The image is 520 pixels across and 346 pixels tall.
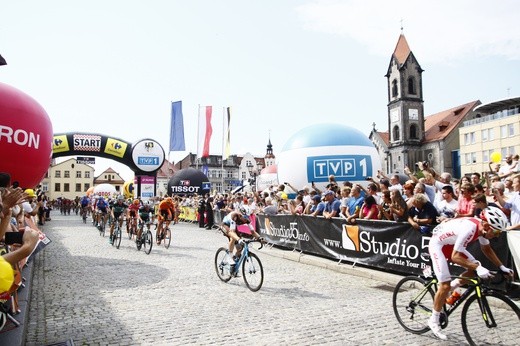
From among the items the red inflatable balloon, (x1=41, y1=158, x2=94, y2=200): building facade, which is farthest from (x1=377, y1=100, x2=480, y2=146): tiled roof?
(x1=41, y1=158, x2=94, y2=200): building facade

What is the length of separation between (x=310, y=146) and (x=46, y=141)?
11950 millimetres

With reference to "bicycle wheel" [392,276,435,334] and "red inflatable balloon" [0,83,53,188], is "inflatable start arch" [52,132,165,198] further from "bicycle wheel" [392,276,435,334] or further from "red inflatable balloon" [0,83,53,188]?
"bicycle wheel" [392,276,435,334]

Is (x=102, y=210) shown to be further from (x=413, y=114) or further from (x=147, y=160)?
(x=413, y=114)

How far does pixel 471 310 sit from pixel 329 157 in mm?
13848

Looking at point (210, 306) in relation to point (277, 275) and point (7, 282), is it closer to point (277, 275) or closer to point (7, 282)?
point (277, 275)

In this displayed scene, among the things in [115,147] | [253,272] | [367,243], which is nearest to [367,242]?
[367,243]

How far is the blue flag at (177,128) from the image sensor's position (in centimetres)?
3141

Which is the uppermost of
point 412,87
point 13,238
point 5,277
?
point 412,87

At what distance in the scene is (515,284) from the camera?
6.20 metres

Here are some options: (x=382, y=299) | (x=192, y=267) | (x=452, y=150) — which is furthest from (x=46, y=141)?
(x=452, y=150)

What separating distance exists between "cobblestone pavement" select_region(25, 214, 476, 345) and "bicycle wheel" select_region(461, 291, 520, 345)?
0.24 metres

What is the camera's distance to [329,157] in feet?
59.8

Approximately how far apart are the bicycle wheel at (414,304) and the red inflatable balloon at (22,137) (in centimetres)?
763

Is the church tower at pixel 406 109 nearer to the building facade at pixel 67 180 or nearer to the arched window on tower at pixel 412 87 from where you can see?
the arched window on tower at pixel 412 87
